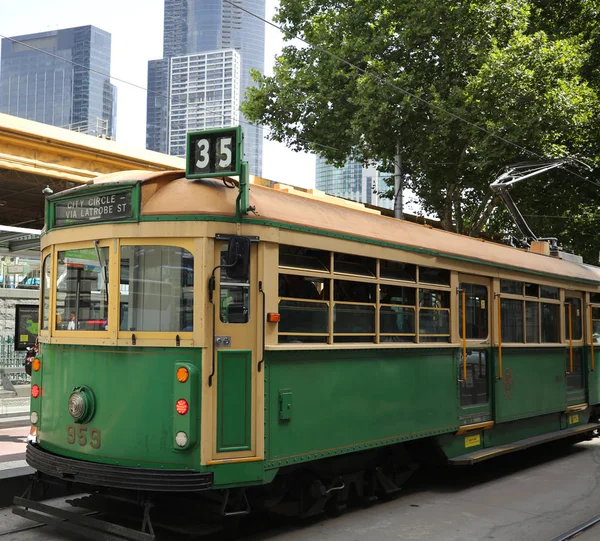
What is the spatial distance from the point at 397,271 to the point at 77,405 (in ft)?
10.8

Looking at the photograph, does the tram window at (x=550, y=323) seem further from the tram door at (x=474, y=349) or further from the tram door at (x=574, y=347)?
the tram door at (x=474, y=349)

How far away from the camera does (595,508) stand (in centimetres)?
769

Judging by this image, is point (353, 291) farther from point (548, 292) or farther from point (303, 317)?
point (548, 292)

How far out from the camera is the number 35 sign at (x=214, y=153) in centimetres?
598

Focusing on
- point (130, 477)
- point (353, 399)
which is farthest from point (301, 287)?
point (130, 477)

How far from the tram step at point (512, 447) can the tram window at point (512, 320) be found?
51.0 inches

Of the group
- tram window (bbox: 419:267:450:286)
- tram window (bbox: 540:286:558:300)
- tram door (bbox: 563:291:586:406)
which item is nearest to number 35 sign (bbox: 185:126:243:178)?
tram window (bbox: 419:267:450:286)

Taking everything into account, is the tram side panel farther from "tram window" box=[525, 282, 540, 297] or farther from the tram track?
"tram window" box=[525, 282, 540, 297]

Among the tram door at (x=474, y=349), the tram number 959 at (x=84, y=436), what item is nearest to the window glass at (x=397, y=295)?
the tram door at (x=474, y=349)

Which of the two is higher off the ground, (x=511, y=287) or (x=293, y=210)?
(x=293, y=210)

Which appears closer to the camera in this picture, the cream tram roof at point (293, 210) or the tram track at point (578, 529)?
the cream tram roof at point (293, 210)

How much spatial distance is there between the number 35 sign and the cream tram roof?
5.9 inches

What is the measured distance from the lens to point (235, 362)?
5.93 m

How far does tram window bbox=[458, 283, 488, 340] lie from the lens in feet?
28.7
